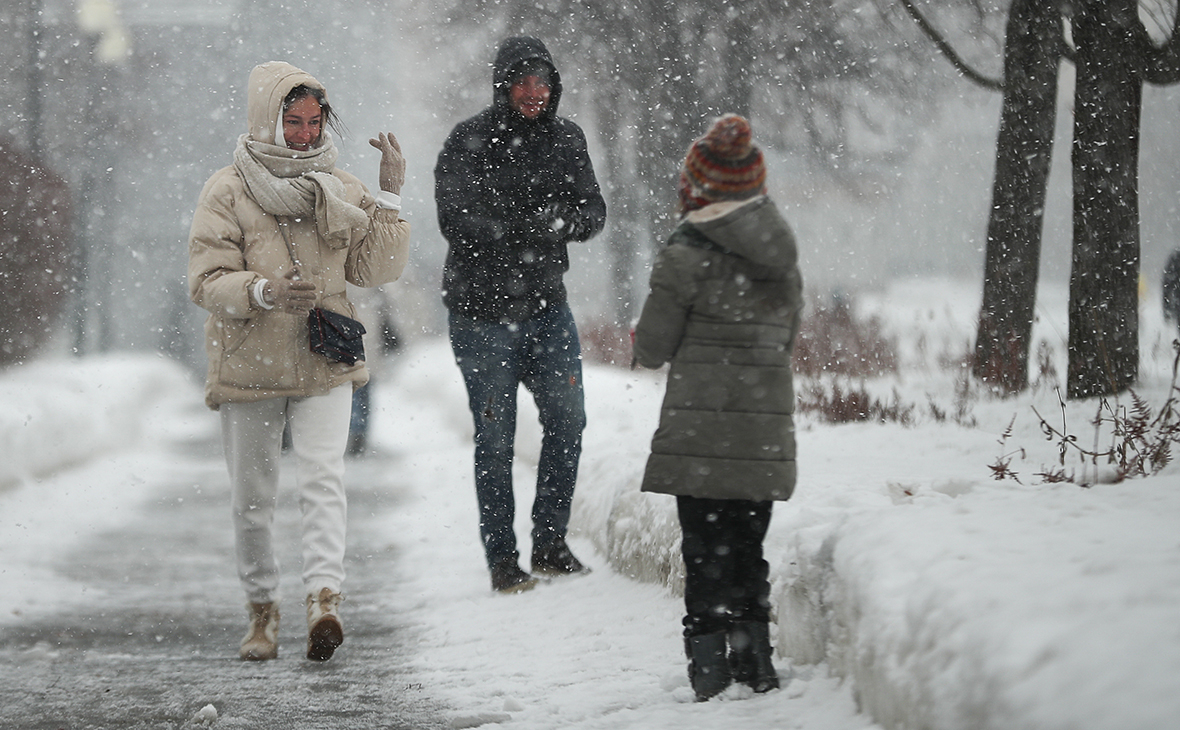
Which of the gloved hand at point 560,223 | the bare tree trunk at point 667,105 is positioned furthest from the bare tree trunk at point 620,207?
the gloved hand at point 560,223

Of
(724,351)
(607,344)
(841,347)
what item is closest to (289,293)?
(724,351)

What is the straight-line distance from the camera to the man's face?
482 centimetres

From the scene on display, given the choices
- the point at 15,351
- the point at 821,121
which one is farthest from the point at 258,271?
the point at 821,121

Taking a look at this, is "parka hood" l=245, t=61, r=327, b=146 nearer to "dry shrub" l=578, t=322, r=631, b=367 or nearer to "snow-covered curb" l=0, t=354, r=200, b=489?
"snow-covered curb" l=0, t=354, r=200, b=489

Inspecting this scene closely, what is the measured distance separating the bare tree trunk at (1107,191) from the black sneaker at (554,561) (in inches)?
150

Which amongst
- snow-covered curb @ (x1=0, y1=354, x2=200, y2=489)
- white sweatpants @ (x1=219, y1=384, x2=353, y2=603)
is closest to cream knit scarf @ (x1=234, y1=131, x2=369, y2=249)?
white sweatpants @ (x1=219, y1=384, x2=353, y2=603)

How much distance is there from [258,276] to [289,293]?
0.59 feet

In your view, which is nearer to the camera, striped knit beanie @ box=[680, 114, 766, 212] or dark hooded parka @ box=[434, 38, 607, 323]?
striped knit beanie @ box=[680, 114, 766, 212]

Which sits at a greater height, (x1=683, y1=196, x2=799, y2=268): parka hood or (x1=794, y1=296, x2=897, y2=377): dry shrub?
(x1=683, y1=196, x2=799, y2=268): parka hood

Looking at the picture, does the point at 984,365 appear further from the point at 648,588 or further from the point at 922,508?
the point at 922,508

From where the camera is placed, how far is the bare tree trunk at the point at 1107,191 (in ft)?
23.6

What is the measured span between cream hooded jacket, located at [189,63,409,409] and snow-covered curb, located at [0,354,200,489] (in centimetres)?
520

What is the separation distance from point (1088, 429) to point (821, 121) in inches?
445

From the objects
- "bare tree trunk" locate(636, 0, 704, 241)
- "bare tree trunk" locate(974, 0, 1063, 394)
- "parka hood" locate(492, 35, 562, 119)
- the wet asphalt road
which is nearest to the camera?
the wet asphalt road
